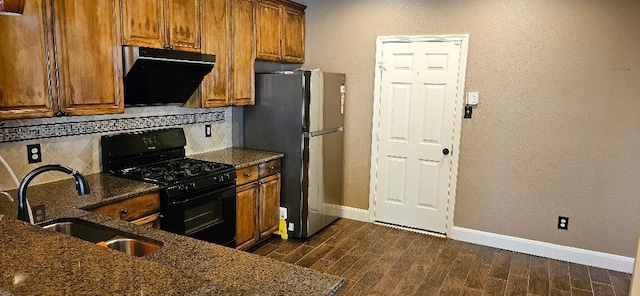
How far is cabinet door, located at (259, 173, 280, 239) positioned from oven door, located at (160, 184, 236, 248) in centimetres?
44

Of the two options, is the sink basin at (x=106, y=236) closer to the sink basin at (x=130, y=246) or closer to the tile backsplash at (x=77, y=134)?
the sink basin at (x=130, y=246)

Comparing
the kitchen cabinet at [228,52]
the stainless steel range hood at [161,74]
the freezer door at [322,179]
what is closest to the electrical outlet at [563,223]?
the freezer door at [322,179]

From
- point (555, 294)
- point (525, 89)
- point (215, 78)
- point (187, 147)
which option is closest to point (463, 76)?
point (525, 89)

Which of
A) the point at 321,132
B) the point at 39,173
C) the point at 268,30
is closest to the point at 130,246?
the point at 39,173

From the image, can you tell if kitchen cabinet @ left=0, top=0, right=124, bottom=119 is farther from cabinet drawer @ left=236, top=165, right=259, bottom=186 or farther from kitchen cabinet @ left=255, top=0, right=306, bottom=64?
kitchen cabinet @ left=255, top=0, right=306, bottom=64

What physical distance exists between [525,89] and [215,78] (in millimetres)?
2789

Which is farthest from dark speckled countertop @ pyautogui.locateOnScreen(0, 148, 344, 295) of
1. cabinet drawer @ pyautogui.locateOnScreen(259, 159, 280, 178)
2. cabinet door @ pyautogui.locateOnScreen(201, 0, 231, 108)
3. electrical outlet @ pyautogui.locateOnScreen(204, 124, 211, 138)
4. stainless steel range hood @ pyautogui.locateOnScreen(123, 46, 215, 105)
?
electrical outlet @ pyautogui.locateOnScreen(204, 124, 211, 138)

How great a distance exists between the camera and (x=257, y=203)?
386 cm

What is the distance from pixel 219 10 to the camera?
357 cm

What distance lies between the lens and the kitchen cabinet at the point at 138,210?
2496mm

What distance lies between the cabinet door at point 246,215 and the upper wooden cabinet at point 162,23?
1.27 m

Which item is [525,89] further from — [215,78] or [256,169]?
[215,78]

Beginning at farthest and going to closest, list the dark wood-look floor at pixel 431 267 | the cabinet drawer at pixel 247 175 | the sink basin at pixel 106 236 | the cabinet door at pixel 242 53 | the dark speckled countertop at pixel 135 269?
the cabinet door at pixel 242 53 < the cabinet drawer at pixel 247 175 < the dark wood-look floor at pixel 431 267 < the sink basin at pixel 106 236 < the dark speckled countertop at pixel 135 269

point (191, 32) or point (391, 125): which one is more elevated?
point (191, 32)
